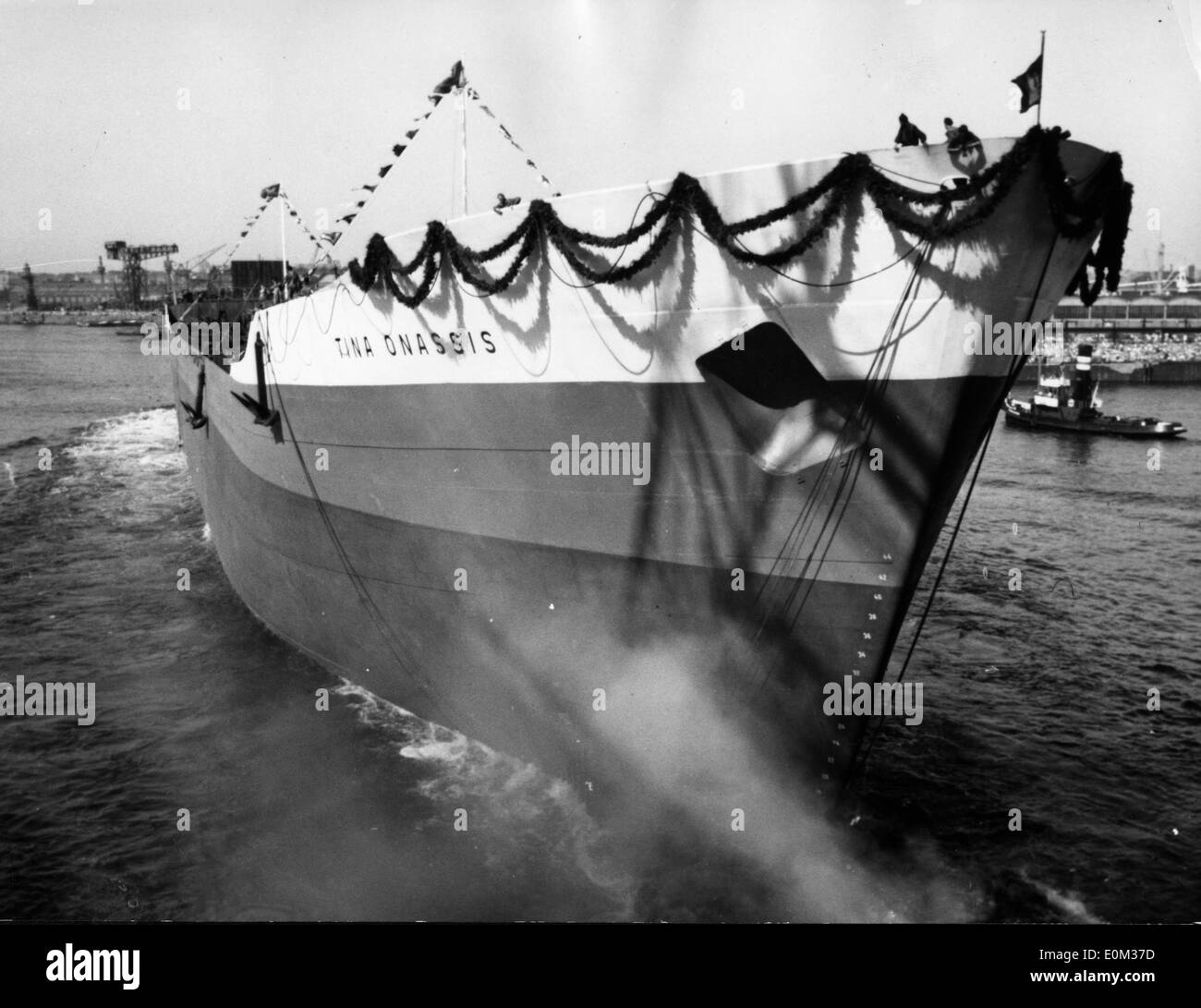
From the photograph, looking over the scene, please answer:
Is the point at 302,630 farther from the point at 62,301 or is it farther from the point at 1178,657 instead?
the point at 62,301

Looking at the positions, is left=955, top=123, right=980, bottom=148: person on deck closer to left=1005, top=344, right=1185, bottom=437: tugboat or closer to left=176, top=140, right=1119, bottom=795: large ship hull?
left=176, top=140, right=1119, bottom=795: large ship hull

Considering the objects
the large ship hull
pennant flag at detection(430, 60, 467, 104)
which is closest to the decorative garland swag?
the large ship hull

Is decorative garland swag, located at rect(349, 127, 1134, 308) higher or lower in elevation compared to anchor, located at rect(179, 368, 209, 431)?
higher

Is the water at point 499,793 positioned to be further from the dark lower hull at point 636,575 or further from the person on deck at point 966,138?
the person on deck at point 966,138

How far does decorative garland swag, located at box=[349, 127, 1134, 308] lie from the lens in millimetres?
5812

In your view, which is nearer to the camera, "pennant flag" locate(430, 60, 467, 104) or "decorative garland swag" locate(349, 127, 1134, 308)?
"decorative garland swag" locate(349, 127, 1134, 308)

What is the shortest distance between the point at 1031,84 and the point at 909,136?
2.52ft

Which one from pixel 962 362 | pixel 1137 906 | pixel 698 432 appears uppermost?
pixel 962 362

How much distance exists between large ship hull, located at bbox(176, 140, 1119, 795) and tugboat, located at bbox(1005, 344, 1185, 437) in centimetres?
3477

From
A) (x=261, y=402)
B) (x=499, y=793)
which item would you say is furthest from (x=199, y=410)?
(x=499, y=793)

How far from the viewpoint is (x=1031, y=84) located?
5.78 metres
